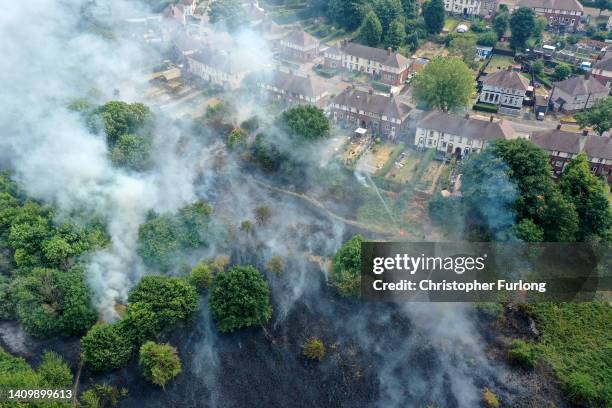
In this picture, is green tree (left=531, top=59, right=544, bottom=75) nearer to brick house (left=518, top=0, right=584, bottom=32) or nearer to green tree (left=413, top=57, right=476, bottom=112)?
brick house (left=518, top=0, right=584, bottom=32)

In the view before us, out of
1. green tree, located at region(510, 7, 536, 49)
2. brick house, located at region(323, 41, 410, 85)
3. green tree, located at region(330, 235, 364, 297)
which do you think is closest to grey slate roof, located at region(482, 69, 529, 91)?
brick house, located at region(323, 41, 410, 85)

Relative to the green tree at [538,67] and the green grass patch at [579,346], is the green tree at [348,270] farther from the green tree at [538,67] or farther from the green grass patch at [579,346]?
the green tree at [538,67]

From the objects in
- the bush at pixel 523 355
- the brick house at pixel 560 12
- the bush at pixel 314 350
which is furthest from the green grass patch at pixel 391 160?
the brick house at pixel 560 12

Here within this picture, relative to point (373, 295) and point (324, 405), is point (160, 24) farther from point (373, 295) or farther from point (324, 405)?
point (324, 405)

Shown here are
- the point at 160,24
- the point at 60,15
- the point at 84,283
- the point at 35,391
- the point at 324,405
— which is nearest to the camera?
the point at 35,391

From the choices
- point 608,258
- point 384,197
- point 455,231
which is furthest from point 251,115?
point 608,258
